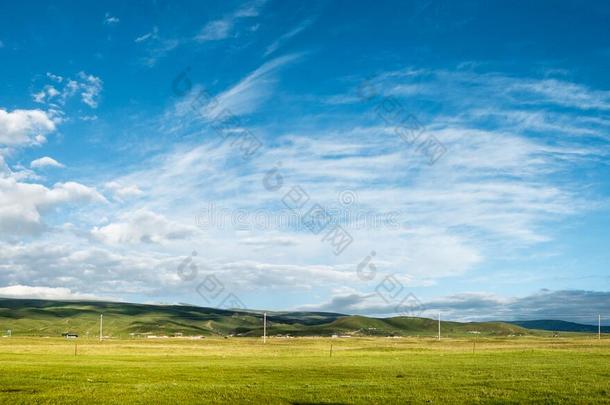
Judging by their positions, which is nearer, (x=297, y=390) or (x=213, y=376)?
(x=297, y=390)

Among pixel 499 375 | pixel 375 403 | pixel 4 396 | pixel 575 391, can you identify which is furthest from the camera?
pixel 499 375

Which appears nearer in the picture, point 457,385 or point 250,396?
point 250,396

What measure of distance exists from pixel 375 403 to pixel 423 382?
11853 mm

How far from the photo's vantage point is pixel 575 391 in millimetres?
32250

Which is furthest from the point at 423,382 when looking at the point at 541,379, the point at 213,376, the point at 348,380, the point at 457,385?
the point at 213,376

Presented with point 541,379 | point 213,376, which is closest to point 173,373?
point 213,376

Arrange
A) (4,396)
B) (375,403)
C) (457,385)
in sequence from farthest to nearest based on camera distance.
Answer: (457,385) → (4,396) → (375,403)

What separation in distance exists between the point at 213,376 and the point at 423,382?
16.7 m

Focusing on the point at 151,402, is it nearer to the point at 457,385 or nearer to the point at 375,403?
the point at 375,403

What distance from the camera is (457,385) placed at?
36.3 metres

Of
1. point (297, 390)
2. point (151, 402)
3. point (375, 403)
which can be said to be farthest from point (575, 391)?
point (151, 402)

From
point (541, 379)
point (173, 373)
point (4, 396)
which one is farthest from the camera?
point (173, 373)

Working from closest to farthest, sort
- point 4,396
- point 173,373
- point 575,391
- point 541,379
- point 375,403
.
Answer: point 375,403
point 4,396
point 575,391
point 541,379
point 173,373

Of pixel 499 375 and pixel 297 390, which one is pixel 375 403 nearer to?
pixel 297 390
